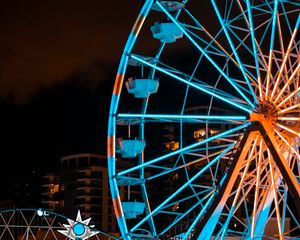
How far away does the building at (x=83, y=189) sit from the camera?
134m

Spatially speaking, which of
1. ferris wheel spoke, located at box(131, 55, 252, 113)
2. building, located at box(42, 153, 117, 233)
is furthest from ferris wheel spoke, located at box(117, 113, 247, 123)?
building, located at box(42, 153, 117, 233)

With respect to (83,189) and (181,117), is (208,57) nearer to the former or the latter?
(181,117)

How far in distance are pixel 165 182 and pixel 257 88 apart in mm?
98999

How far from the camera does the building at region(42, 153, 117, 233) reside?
439 ft

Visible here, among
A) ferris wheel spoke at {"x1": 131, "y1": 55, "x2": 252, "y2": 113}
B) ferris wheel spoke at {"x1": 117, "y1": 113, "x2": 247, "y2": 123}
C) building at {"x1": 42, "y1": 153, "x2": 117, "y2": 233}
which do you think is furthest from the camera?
building at {"x1": 42, "y1": 153, "x2": 117, "y2": 233}

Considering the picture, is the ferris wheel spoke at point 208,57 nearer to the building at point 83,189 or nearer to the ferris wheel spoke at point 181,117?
the ferris wheel spoke at point 181,117

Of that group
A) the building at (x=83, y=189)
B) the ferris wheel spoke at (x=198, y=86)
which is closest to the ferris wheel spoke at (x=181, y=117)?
the ferris wheel spoke at (x=198, y=86)

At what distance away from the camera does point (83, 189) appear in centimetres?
13600

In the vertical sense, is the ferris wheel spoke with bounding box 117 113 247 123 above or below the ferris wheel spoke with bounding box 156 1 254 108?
below

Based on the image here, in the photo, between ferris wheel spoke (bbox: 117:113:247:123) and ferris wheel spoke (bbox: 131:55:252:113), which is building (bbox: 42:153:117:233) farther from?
ferris wheel spoke (bbox: 131:55:252:113)

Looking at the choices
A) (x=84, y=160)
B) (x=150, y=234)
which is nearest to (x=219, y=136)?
(x=150, y=234)

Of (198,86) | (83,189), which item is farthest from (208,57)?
(83,189)

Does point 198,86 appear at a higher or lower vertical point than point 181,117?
higher

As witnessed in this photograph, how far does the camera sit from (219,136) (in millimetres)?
32156
